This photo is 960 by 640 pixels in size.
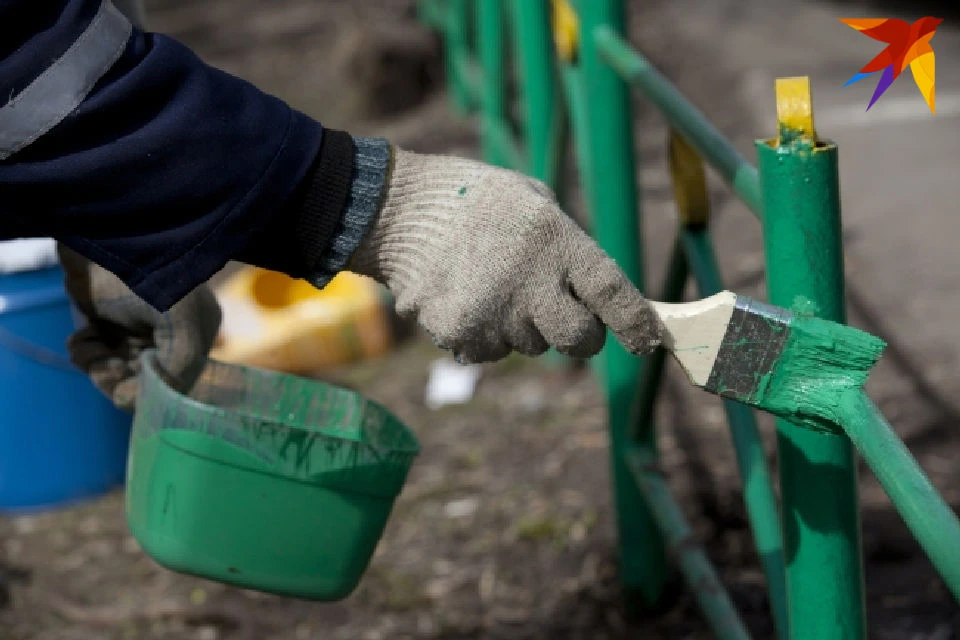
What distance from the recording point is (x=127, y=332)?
1661 millimetres

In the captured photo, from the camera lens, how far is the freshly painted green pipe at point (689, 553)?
1.68m

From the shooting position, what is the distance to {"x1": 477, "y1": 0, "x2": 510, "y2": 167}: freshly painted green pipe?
3957 mm

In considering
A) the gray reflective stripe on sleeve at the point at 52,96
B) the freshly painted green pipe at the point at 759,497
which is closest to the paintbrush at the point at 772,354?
the freshly painted green pipe at the point at 759,497

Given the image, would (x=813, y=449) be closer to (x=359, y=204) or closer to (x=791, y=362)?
(x=791, y=362)

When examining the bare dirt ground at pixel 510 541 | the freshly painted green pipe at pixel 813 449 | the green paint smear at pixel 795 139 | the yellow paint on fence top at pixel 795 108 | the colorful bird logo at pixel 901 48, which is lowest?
the bare dirt ground at pixel 510 541

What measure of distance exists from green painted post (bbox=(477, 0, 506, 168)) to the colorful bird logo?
9.74ft

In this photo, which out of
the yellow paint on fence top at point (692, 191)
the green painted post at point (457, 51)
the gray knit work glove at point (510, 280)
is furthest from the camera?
the green painted post at point (457, 51)

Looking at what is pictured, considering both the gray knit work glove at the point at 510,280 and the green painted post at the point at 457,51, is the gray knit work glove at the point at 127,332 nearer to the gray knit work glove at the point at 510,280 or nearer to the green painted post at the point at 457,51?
the gray knit work glove at the point at 510,280

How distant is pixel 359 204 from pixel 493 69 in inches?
114

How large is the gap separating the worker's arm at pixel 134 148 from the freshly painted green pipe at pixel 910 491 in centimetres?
62

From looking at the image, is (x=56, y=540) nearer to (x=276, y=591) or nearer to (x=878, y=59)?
(x=276, y=591)

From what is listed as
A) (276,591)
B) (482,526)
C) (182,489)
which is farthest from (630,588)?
(182,489)

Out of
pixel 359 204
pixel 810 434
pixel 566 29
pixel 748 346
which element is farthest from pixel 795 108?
pixel 566 29

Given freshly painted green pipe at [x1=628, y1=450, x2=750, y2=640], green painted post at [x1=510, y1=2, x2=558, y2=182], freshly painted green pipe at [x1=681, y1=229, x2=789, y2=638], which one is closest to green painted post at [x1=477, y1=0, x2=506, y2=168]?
green painted post at [x1=510, y1=2, x2=558, y2=182]
